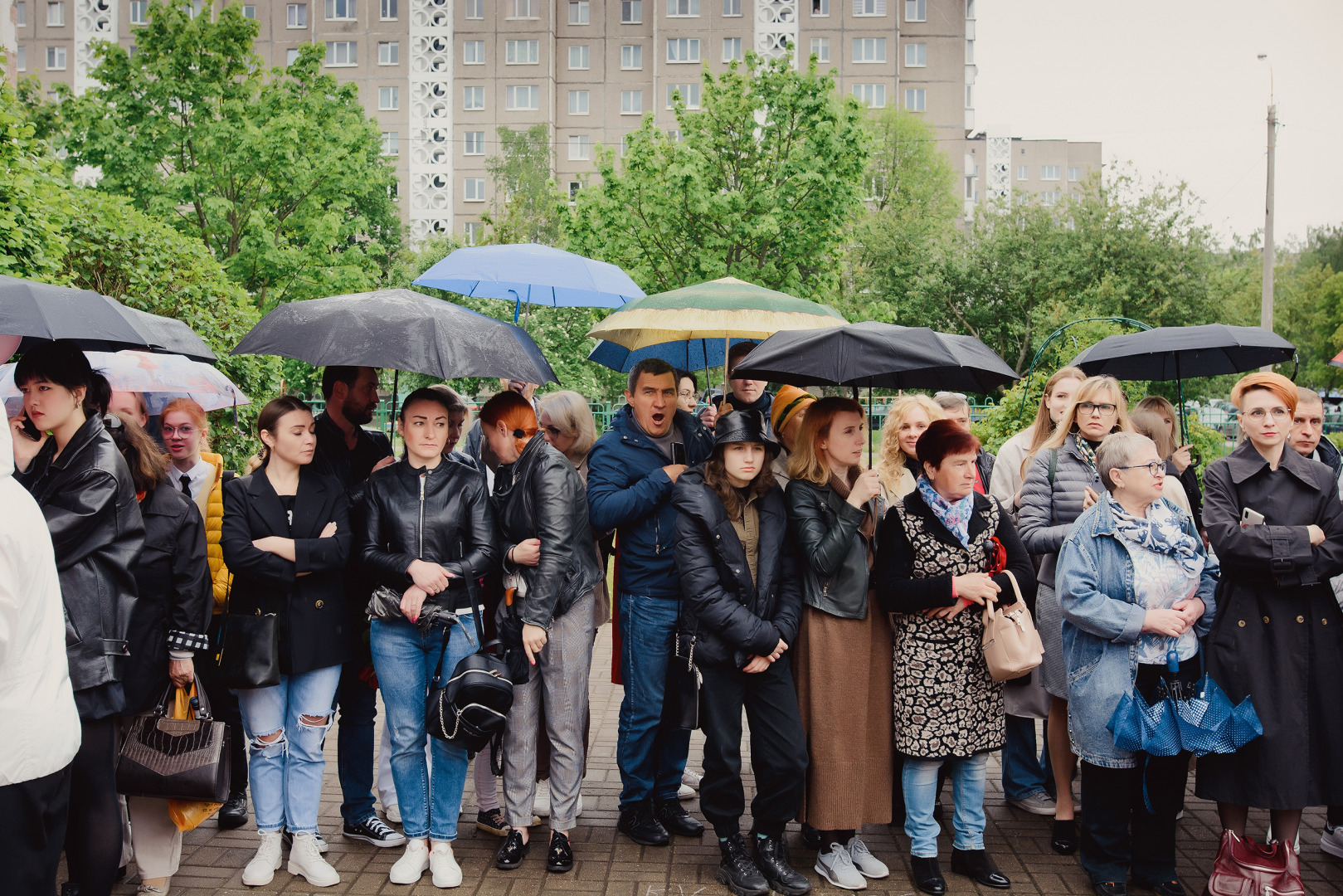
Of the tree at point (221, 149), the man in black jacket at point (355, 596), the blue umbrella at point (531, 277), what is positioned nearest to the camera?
the man in black jacket at point (355, 596)

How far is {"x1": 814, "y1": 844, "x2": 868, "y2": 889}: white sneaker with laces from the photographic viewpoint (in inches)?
156

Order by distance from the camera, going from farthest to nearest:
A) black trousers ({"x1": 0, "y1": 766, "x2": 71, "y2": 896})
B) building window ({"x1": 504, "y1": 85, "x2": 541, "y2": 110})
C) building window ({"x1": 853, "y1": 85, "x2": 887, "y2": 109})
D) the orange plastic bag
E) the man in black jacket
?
building window ({"x1": 504, "y1": 85, "x2": 541, "y2": 110})
building window ({"x1": 853, "y1": 85, "x2": 887, "y2": 109})
the man in black jacket
the orange plastic bag
black trousers ({"x1": 0, "y1": 766, "x2": 71, "y2": 896})

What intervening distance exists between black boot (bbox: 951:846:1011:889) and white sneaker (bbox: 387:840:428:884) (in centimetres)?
228

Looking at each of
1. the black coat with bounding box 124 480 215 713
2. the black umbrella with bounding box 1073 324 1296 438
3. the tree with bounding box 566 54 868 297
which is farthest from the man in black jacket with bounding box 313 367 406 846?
the tree with bounding box 566 54 868 297

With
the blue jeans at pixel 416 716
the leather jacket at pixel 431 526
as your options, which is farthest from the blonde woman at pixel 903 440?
the blue jeans at pixel 416 716

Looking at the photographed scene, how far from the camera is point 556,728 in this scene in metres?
4.23

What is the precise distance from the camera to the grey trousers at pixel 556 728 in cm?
421

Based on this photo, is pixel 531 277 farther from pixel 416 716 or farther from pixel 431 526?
pixel 416 716

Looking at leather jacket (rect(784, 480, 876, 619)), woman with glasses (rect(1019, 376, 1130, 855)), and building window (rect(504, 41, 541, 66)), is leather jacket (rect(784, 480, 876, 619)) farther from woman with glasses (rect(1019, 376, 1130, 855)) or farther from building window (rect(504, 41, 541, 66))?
building window (rect(504, 41, 541, 66))

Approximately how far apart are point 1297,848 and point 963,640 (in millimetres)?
1870

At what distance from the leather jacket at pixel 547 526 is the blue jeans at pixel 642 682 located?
30cm

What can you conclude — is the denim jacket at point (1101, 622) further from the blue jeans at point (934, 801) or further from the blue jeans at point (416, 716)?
the blue jeans at point (416, 716)

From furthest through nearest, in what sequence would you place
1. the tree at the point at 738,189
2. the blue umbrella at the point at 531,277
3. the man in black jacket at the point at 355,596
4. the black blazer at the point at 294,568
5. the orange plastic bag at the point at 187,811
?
the tree at the point at 738,189 → the blue umbrella at the point at 531,277 → the man in black jacket at the point at 355,596 → the black blazer at the point at 294,568 → the orange plastic bag at the point at 187,811

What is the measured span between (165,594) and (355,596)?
0.81m
